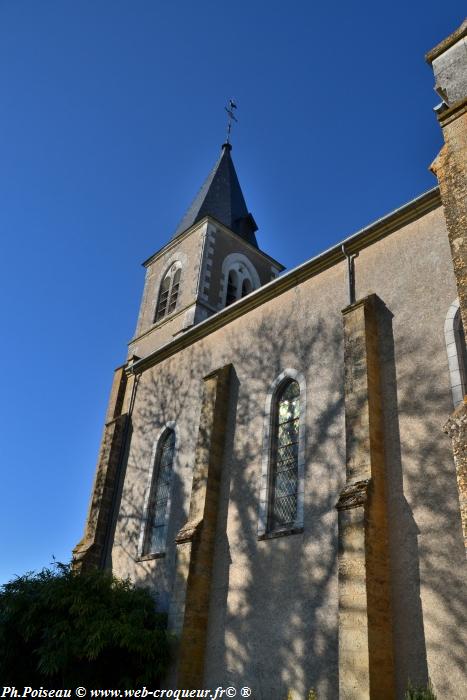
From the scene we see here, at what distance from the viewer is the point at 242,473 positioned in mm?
10445

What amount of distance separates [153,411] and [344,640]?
7.71m

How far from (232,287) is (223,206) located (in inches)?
143

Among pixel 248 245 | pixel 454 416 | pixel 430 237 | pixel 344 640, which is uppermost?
pixel 248 245

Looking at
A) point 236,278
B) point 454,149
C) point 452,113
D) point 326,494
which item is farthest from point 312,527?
point 236,278

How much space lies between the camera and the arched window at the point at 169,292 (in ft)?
61.9

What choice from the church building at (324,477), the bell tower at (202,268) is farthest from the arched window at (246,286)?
the church building at (324,477)

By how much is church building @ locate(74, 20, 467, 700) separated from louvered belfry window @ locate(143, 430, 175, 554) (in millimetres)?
49

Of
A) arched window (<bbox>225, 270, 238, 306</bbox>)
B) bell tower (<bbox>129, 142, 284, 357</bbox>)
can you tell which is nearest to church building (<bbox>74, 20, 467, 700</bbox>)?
bell tower (<bbox>129, 142, 284, 357</bbox>)

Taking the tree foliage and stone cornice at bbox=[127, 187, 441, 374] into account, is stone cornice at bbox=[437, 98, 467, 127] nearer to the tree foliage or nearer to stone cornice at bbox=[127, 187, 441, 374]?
stone cornice at bbox=[127, 187, 441, 374]

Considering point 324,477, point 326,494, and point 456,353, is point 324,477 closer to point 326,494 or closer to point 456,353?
point 326,494

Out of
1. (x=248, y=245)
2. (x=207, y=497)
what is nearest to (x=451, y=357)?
(x=207, y=497)

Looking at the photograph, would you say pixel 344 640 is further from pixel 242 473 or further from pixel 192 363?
pixel 192 363

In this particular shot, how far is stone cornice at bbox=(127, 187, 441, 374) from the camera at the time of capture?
31.1 feet

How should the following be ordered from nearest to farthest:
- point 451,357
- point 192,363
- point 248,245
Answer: point 451,357, point 192,363, point 248,245
